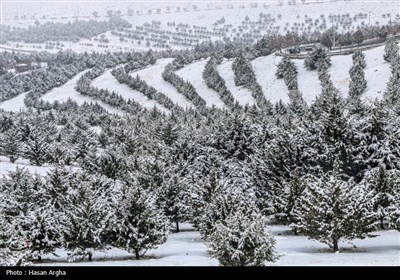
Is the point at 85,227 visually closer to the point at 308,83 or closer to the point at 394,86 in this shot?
the point at 394,86

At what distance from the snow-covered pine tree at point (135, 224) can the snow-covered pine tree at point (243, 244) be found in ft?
26.2

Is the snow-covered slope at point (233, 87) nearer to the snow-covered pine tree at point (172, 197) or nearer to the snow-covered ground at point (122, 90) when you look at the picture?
the snow-covered ground at point (122, 90)

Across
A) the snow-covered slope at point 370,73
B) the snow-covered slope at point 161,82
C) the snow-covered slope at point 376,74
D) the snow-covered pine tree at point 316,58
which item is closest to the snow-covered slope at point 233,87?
the snow-covered slope at point 161,82

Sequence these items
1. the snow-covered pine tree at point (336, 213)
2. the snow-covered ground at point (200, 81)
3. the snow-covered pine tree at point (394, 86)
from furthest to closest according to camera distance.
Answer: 1. the snow-covered ground at point (200, 81)
2. the snow-covered pine tree at point (394, 86)
3. the snow-covered pine tree at point (336, 213)

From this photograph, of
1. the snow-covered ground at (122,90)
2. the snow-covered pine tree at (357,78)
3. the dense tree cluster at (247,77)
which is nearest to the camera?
the snow-covered pine tree at (357,78)

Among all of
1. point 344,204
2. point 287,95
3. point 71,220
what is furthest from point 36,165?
point 287,95

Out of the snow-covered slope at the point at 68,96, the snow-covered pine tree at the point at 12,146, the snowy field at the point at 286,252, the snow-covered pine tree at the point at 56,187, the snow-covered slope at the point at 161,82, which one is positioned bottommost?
the snow-covered slope at the point at 68,96

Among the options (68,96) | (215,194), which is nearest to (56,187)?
(215,194)

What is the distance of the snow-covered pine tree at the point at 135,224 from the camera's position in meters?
27.2

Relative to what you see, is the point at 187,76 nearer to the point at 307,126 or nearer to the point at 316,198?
the point at 307,126

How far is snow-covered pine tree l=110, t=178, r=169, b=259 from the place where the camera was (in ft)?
89.1

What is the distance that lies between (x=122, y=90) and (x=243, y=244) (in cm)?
13100

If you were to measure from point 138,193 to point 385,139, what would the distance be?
21804 mm

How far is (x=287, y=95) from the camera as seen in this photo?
4407 inches
